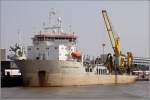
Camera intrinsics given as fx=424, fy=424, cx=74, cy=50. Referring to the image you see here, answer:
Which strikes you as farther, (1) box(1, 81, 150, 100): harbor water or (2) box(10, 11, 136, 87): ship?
(2) box(10, 11, 136, 87): ship

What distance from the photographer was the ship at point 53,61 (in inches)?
1422

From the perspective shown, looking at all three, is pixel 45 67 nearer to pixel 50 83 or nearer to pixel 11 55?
pixel 50 83

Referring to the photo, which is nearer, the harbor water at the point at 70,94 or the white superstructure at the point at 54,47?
the harbor water at the point at 70,94

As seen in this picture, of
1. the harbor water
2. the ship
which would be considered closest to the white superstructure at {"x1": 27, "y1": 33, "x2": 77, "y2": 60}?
the ship

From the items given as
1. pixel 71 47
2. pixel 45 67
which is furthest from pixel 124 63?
pixel 45 67

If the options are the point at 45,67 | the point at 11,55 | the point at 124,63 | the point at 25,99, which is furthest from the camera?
the point at 124,63

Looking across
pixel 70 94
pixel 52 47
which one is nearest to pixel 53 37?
pixel 52 47

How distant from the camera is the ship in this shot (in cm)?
3612

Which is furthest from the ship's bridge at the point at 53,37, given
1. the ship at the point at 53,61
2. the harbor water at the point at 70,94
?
the harbor water at the point at 70,94

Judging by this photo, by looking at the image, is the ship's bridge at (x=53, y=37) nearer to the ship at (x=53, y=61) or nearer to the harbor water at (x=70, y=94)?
the ship at (x=53, y=61)

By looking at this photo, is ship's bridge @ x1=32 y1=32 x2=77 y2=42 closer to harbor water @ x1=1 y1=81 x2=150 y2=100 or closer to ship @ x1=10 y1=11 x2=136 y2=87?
ship @ x1=10 y1=11 x2=136 y2=87

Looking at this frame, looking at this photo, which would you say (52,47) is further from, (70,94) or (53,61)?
(70,94)

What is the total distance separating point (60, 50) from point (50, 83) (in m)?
3.11

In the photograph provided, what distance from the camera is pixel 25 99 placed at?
935 inches
